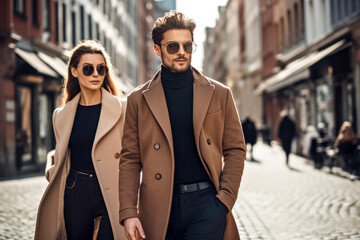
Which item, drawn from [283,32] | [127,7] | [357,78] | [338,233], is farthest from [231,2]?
[338,233]

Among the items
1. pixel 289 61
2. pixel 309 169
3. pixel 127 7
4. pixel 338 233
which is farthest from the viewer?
pixel 127 7

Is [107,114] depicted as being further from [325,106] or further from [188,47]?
[325,106]

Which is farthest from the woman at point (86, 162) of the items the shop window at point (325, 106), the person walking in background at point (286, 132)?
the shop window at point (325, 106)

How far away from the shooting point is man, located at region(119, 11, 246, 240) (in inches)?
126

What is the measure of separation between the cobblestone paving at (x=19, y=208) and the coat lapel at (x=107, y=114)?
3307 millimetres

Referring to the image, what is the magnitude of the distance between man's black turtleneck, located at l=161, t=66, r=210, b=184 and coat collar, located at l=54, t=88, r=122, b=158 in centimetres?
105

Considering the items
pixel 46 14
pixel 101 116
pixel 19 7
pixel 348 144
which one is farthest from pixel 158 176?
pixel 46 14

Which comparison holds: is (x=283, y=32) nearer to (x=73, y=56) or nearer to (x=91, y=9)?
(x=91, y=9)

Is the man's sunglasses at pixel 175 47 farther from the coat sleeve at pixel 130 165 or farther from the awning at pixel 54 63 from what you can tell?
the awning at pixel 54 63

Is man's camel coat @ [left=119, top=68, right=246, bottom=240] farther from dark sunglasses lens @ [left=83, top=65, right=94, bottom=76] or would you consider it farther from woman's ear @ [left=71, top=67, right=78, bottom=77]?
woman's ear @ [left=71, top=67, right=78, bottom=77]

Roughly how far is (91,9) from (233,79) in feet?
86.0

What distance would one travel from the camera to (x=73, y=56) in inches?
181

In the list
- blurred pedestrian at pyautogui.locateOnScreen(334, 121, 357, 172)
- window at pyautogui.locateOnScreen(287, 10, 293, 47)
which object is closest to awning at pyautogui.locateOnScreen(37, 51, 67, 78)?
blurred pedestrian at pyautogui.locateOnScreen(334, 121, 357, 172)

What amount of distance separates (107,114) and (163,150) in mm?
1262
